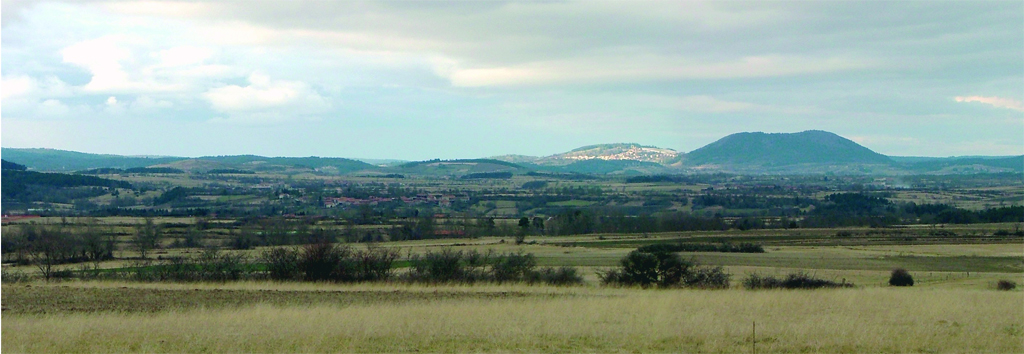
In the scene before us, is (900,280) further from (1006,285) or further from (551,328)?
(551,328)

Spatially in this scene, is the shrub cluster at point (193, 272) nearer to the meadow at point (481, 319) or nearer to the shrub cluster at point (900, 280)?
the meadow at point (481, 319)

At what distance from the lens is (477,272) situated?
3497cm

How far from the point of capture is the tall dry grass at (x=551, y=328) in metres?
14.4

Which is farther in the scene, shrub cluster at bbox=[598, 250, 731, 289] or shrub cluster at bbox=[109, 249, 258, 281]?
shrub cluster at bbox=[109, 249, 258, 281]

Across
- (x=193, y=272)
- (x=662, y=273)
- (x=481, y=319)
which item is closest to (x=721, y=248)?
(x=662, y=273)

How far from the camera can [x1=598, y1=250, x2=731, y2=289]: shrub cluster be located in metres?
32.3

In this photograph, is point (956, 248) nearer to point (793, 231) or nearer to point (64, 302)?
point (793, 231)

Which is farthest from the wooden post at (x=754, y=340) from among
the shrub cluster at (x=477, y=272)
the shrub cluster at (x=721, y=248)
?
the shrub cluster at (x=721, y=248)

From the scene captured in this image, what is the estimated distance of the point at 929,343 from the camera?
14.6 meters

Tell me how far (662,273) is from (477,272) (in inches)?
317

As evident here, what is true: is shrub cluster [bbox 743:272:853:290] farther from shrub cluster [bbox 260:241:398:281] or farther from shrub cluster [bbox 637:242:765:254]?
shrub cluster [bbox 637:242:765:254]

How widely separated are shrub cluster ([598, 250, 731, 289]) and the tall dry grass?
10.1m

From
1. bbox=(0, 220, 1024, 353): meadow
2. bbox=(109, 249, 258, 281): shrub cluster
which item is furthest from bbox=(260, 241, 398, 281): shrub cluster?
bbox=(0, 220, 1024, 353): meadow

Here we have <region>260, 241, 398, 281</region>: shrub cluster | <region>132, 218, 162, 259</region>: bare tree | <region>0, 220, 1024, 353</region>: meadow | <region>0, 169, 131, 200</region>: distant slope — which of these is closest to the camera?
<region>0, 220, 1024, 353</region>: meadow
